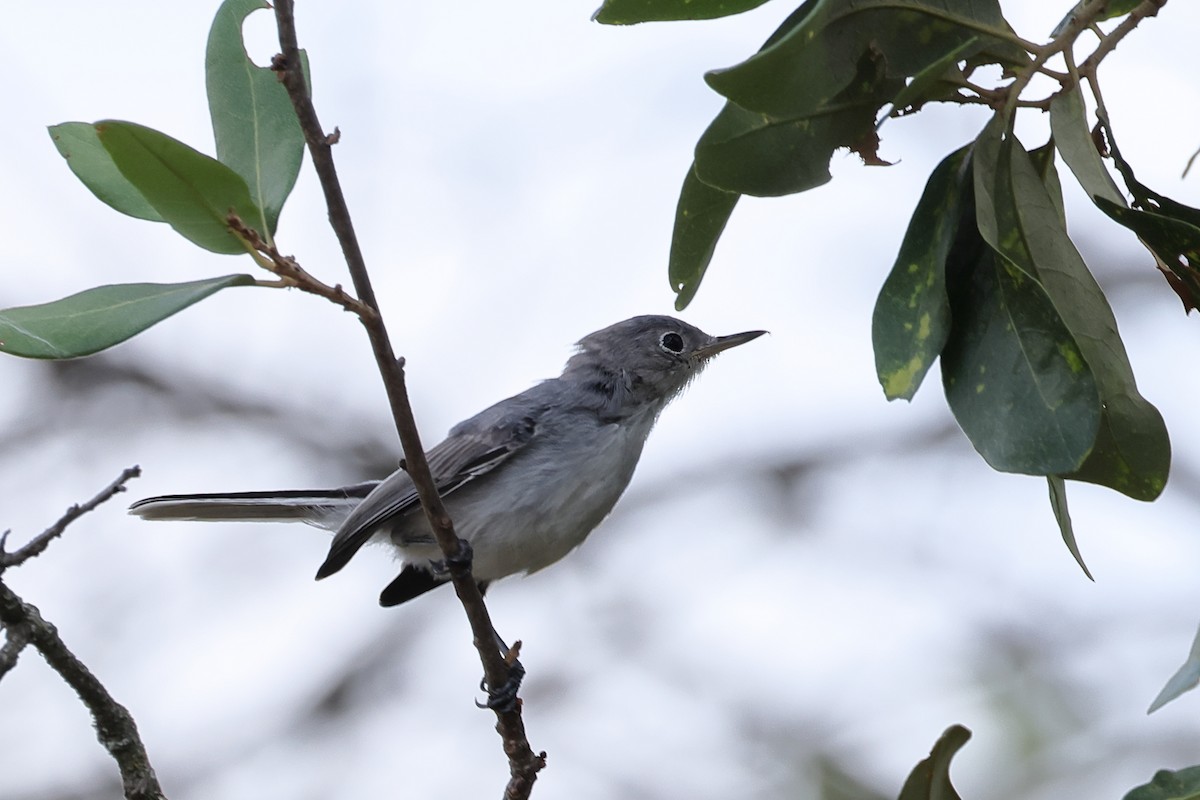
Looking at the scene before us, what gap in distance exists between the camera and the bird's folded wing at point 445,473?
386 centimetres

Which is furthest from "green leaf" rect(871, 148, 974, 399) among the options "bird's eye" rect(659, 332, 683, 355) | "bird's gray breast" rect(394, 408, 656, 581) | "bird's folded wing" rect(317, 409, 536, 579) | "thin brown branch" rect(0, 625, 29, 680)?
"bird's eye" rect(659, 332, 683, 355)

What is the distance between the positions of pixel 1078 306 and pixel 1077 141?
0.28 m

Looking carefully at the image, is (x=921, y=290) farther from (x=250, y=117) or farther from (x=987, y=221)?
(x=250, y=117)

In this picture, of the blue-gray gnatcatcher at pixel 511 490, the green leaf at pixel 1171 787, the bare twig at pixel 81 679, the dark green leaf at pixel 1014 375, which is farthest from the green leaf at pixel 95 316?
the blue-gray gnatcatcher at pixel 511 490

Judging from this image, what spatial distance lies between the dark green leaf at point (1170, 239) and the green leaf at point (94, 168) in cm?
150

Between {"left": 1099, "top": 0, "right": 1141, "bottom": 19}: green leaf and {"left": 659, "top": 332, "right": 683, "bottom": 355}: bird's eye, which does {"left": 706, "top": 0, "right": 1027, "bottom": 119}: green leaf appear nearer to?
{"left": 1099, "top": 0, "right": 1141, "bottom": 19}: green leaf

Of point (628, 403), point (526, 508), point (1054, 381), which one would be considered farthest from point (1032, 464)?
point (628, 403)

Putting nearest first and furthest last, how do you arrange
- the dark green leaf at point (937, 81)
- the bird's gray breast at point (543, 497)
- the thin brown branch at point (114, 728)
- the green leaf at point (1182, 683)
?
1. the green leaf at point (1182, 683)
2. the dark green leaf at point (937, 81)
3. the thin brown branch at point (114, 728)
4. the bird's gray breast at point (543, 497)

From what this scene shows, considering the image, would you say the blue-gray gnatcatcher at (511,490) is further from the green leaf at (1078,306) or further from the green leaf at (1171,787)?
the green leaf at (1171,787)

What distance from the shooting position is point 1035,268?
74.1 inches

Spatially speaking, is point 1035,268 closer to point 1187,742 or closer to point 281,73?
point 281,73

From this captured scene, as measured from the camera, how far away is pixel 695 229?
2.05 m

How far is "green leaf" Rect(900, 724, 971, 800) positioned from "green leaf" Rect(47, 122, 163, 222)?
140 cm

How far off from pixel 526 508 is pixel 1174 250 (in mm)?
2282
